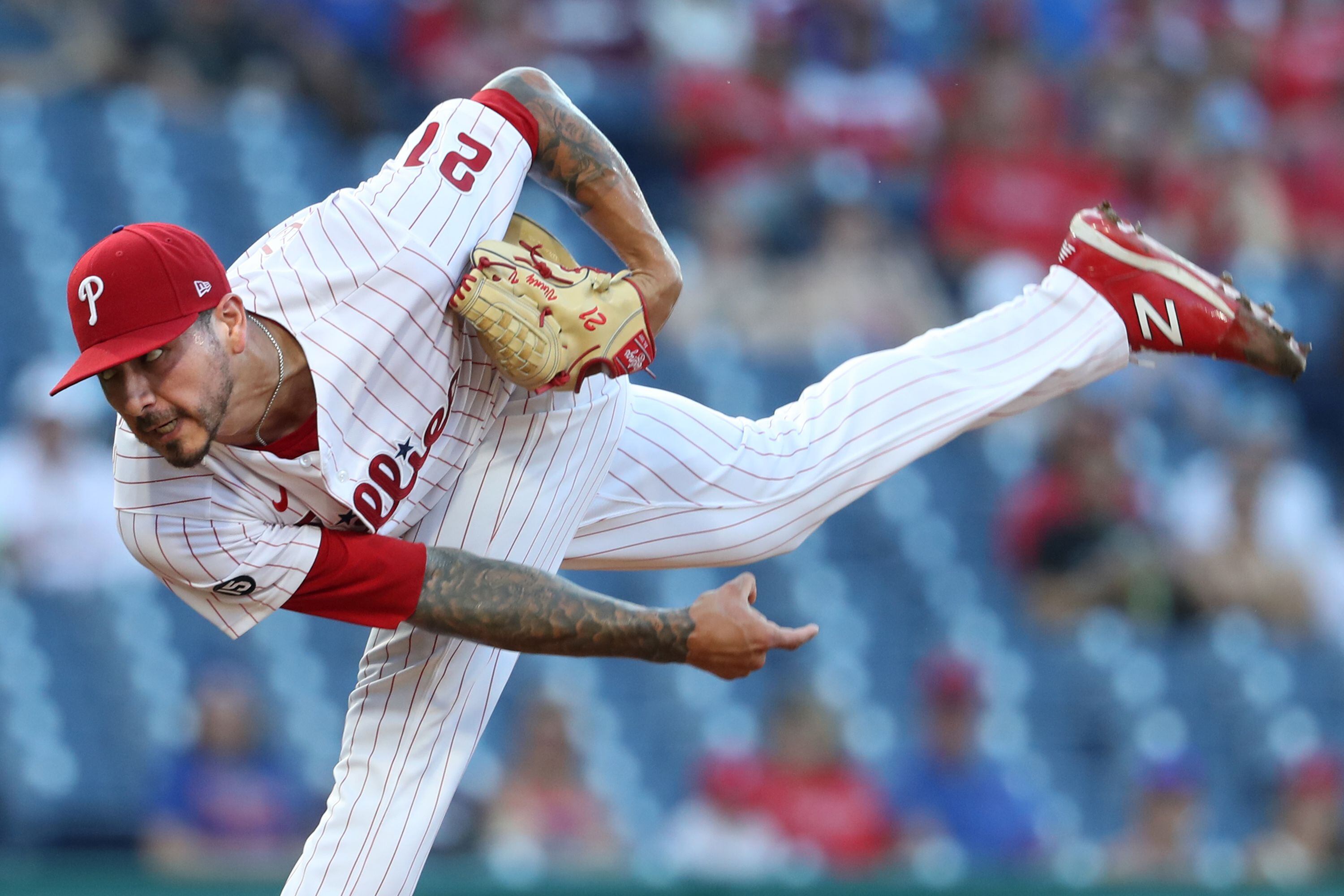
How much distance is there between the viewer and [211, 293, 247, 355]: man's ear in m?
2.66

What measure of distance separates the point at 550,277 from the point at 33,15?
487 cm

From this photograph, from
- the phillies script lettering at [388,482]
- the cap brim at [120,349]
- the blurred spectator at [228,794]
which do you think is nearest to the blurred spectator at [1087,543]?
the blurred spectator at [228,794]

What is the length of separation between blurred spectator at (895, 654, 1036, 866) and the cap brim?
3359 mm

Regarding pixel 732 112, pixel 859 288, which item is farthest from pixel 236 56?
pixel 859 288

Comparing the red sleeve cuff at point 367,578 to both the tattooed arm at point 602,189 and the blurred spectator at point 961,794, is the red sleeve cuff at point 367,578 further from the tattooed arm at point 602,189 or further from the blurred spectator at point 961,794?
the blurred spectator at point 961,794

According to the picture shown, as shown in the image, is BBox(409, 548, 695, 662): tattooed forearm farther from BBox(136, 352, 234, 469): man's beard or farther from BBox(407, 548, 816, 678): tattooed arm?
BBox(136, 352, 234, 469): man's beard

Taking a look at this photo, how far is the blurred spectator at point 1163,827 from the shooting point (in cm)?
543

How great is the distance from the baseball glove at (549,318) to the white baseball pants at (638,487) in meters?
0.21

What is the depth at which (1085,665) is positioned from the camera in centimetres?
603

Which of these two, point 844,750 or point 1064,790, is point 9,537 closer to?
point 844,750

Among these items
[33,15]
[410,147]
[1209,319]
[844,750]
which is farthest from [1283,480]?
[33,15]

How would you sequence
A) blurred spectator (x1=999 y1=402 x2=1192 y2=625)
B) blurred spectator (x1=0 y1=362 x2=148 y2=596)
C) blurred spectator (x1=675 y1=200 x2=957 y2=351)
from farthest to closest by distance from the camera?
blurred spectator (x1=675 y1=200 x2=957 y2=351)
blurred spectator (x1=999 y1=402 x2=1192 y2=625)
blurred spectator (x1=0 y1=362 x2=148 y2=596)

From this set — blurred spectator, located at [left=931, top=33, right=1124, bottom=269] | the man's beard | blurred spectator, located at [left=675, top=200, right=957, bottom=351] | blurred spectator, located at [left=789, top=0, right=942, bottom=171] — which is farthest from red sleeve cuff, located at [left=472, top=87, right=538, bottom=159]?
blurred spectator, located at [left=789, top=0, right=942, bottom=171]

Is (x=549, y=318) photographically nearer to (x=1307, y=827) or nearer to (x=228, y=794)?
(x=228, y=794)
